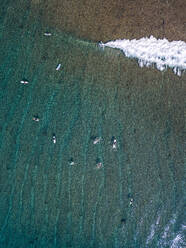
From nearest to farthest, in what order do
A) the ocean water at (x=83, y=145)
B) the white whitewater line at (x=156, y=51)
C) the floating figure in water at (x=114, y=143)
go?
the ocean water at (x=83, y=145)
the floating figure in water at (x=114, y=143)
the white whitewater line at (x=156, y=51)

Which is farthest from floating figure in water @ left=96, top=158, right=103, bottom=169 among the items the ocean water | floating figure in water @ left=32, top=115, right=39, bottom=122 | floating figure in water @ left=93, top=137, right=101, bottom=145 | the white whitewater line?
the white whitewater line

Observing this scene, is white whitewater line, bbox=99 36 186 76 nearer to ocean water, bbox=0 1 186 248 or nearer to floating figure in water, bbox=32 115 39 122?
ocean water, bbox=0 1 186 248

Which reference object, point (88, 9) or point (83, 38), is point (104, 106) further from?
point (88, 9)

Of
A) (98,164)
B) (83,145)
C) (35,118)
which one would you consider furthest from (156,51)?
(35,118)

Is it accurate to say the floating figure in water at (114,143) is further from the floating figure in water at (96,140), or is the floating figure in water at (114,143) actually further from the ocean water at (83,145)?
the floating figure in water at (96,140)

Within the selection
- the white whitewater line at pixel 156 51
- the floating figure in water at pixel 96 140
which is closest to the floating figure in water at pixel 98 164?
the floating figure in water at pixel 96 140

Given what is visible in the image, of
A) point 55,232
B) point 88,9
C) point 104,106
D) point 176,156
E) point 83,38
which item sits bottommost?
point 55,232

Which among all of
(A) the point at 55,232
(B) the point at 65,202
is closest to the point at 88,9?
(B) the point at 65,202
